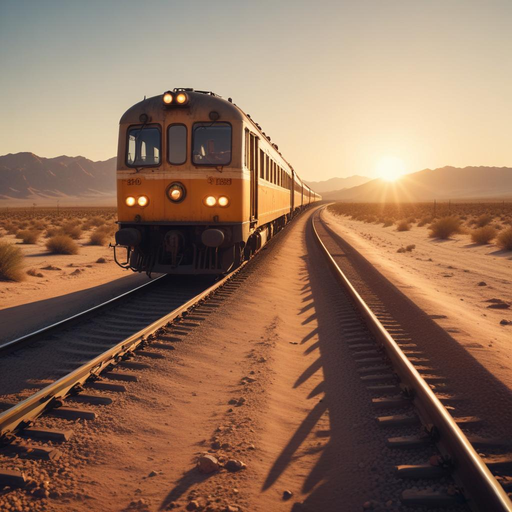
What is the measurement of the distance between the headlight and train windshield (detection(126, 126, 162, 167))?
1.99 ft

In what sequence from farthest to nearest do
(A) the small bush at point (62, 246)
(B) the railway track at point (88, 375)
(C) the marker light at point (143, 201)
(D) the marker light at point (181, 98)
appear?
(A) the small bush at point (62, 246)
(C) the marker light at point (143, 201)
(D) the marker light at point (181, 98)
(B) the railway track at point (88, 375)

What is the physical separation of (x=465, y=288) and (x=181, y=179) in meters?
6.88

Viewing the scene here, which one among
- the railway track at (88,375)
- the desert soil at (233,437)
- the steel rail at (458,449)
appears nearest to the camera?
the steel rail at (458,449)

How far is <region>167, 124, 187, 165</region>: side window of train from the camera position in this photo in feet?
28.7

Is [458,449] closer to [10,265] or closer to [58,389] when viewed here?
[58,389]

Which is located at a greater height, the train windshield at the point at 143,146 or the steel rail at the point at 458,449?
the train windshield at the point at 143,146

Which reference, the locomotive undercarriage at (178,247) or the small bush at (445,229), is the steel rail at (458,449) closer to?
the locomotive undercarriage at (178,247)

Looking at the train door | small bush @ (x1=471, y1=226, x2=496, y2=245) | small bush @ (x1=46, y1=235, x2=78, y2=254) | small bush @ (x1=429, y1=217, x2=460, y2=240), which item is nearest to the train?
the train door

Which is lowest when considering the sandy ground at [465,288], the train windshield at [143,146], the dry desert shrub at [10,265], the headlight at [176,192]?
the sandy ground at [465,288]

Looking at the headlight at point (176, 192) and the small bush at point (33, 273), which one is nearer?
the headlight at point (176, 192)

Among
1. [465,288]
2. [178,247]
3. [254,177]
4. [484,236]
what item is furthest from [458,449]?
[484,236]

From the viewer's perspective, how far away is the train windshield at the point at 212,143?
28.8ft

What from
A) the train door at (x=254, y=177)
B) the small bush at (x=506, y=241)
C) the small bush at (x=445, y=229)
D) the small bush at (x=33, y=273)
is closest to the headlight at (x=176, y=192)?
the train door at (x=254, y=177)

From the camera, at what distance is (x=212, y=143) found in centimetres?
883
